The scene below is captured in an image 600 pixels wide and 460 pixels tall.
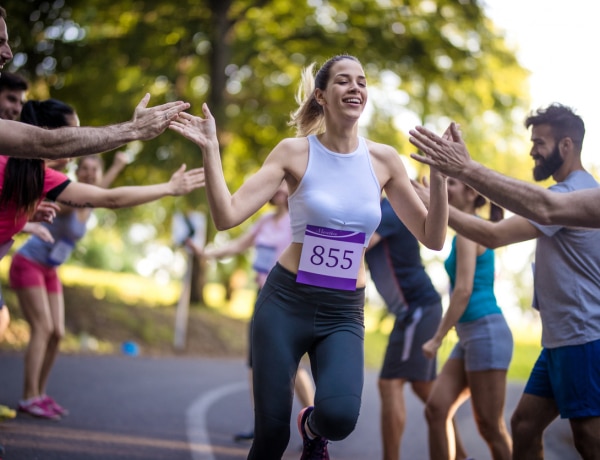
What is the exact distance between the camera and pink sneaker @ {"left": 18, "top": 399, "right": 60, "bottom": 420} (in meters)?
7.44

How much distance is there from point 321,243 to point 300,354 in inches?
22.1

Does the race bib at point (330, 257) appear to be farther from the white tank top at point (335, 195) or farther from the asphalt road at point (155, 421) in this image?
the asphalt road at point (155, 421)

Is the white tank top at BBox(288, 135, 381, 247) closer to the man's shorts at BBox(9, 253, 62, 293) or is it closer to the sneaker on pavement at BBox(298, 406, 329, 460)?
the sneaker on pavement at BBox(298, 406, 329, 460)

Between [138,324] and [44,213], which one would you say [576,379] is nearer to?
[44,213]

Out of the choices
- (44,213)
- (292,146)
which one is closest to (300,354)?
(292,146)

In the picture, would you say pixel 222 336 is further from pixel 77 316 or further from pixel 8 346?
pixel 8 346

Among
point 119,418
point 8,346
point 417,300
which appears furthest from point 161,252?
point 417,300

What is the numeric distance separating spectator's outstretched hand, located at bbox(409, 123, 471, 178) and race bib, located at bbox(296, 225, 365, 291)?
25.5 inches

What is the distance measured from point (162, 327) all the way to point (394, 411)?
13.8 metres

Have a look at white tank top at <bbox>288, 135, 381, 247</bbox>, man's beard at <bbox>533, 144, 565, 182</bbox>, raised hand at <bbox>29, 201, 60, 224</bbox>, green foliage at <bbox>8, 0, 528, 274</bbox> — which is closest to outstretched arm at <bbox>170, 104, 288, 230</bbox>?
white tank top at <bbox>288, 135, 381, 247</bbox>

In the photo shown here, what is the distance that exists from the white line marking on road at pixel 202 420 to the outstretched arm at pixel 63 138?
3.46m

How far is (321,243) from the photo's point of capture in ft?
13.8

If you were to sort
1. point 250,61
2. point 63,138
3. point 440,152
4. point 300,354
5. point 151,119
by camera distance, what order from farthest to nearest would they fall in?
point 250,61 < point 300,354 < point 151,119 < point 440,152 < point 63,138

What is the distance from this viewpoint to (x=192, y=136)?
401 cm
